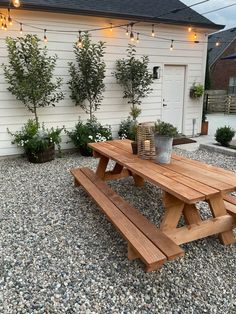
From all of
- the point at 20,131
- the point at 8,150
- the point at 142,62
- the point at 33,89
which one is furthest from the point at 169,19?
the point at 8,150

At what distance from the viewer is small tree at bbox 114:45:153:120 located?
6.12m

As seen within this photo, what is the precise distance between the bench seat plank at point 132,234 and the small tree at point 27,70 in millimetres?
2955

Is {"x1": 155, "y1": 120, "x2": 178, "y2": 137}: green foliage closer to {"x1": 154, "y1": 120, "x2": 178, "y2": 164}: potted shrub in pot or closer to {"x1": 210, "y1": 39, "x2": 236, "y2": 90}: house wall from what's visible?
{"x1": 154, "y1": 120, "x2": 178, "y2": 164}: potted shrub in pot

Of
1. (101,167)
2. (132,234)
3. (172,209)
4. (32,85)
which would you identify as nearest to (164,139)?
(172,209)

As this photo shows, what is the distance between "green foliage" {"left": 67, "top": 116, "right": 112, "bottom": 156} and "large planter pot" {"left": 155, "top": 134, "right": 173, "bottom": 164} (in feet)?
10.2

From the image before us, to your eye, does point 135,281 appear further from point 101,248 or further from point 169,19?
point 169,19

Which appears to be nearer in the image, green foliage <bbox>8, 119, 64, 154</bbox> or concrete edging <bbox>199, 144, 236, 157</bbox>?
green foliage <bbox>8, 119, 64, 154</bbox>

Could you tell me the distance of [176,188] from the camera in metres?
2.18

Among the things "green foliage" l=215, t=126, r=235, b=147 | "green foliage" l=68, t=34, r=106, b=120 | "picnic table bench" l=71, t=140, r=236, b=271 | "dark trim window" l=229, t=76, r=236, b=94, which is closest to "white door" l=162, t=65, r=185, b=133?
"green foliage" l=215, t=126, r=235, b=147

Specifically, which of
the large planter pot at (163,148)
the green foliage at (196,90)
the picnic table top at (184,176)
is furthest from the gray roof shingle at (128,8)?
the large planter pot at (163,148)

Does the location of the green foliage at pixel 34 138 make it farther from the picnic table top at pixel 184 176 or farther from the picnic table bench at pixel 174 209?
the picnic table bench at pixel 174 209

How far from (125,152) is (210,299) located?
1889 millimetres

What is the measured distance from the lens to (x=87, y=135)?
583 cm

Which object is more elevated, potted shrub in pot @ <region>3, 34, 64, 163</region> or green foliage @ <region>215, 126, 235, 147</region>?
potted shrub in pot @ <region>3, 34, 64, 163</region>
